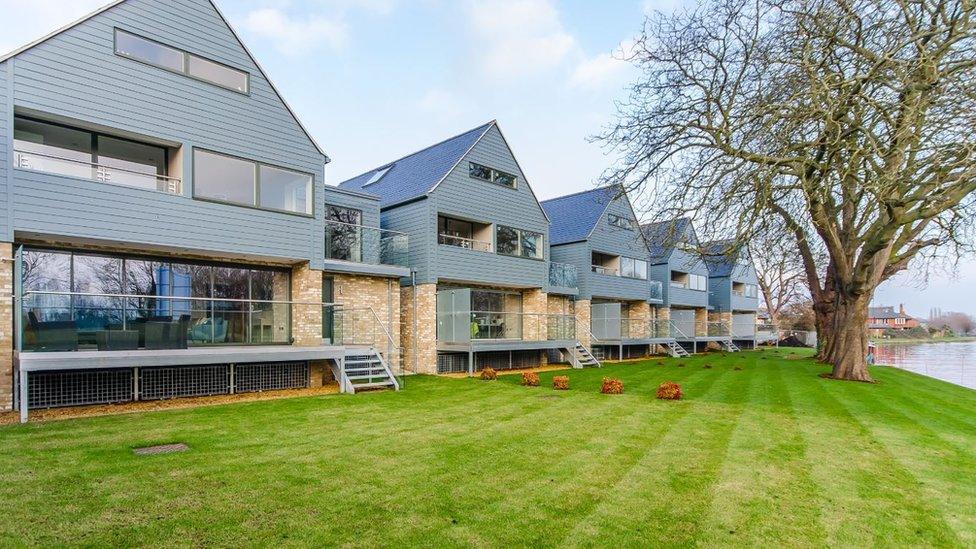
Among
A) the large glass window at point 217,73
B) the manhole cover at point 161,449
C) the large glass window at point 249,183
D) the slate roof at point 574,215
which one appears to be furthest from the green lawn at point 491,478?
the slate roof at point 574,215

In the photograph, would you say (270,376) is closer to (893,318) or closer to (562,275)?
(562,275)

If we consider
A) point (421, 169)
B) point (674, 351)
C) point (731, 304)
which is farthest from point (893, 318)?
point (421, 169)

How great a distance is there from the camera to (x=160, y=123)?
35.8 ft

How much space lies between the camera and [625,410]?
32.7 ft

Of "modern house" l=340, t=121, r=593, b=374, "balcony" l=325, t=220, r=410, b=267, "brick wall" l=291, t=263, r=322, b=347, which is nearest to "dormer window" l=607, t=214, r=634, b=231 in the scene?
"modern house" l=340, t=121, r=593, b=374

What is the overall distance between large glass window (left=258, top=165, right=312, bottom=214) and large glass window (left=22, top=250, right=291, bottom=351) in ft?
6.16

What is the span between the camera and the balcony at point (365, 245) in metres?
14.3

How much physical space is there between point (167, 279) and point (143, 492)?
804cm

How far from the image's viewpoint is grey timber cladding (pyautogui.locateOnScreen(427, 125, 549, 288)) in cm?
1716

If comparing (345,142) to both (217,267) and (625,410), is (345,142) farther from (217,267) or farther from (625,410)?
(625,410)

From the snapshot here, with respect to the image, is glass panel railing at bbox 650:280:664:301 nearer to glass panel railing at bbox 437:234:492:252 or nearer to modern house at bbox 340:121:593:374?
modern house at bbox 340:121:593:374

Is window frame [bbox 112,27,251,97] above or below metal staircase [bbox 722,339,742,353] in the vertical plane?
above

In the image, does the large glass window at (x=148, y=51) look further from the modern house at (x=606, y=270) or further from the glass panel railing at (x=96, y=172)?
the modern house at (x=606, y=270)

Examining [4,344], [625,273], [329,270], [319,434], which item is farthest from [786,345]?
[4,344]
